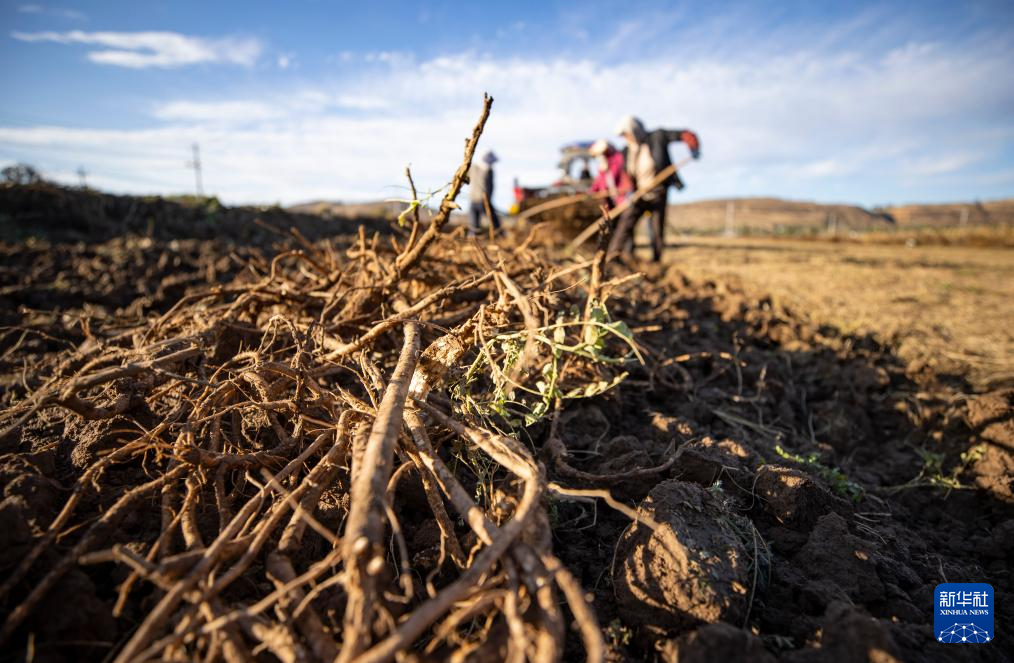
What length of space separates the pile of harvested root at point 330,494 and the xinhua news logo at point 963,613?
87 centimetres

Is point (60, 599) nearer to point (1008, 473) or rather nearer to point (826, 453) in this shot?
point (826, 453)

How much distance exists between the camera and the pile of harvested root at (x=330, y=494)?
850 millimetres

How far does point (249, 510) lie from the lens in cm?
109

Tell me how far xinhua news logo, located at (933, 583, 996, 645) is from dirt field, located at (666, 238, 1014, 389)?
2.27m

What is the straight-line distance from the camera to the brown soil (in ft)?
3.12

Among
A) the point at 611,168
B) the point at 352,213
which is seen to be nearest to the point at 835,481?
the point at 611,168

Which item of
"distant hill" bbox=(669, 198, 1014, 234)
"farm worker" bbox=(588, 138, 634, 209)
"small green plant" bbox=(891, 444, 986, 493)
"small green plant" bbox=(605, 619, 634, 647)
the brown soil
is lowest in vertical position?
"small green plant" bbox=(891, 444, 986, 493)

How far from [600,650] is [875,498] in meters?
1.61

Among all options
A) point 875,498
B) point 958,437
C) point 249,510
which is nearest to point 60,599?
point 249,510

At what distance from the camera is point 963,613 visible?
1.23 metres

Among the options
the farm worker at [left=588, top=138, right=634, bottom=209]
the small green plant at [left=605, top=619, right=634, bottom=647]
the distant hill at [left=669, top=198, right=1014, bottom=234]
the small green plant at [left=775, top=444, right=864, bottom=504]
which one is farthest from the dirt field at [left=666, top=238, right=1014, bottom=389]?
the distant hill at [left=669, top=198, right=1014, bottom=234]

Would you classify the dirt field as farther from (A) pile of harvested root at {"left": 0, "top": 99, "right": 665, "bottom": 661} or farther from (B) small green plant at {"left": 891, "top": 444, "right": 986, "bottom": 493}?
(A) pile of harvested root at {"left": 0, "top": 99, "right": 665, "bottom": 661}

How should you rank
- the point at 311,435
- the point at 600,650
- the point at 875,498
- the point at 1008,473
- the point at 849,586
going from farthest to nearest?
the point at 1008,473 → the point at 875,498 → the point at 311,435 → the point at 849,586 → the point at 600,650

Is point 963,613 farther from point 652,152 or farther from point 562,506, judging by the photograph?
point 652,152
